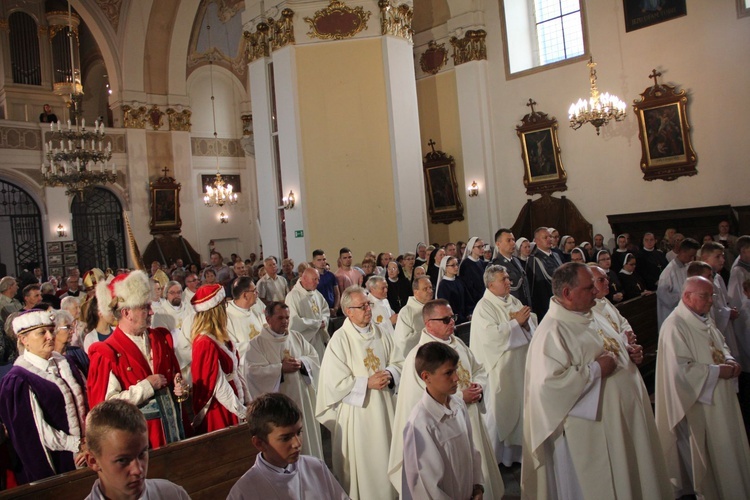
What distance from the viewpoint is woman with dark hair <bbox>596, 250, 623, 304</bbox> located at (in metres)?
A: 9.24

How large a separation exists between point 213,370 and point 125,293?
2.65ft

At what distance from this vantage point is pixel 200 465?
3805mm

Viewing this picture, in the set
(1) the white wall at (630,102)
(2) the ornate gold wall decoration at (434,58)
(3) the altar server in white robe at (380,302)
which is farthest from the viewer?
(2) the ornate gold wall decoration at (434,58)

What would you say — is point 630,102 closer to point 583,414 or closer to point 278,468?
point 583,414

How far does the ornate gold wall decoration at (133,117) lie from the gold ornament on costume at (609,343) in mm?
20276

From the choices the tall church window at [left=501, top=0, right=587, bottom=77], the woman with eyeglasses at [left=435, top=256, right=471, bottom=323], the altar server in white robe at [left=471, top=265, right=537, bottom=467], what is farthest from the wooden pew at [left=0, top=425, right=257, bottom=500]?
the tall church window at [left=501, top=0, right=587, bottom=77]

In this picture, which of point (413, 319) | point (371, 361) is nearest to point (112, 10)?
point (413, 319)

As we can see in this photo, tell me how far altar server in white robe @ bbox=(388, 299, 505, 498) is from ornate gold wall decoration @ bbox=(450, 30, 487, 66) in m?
14.4

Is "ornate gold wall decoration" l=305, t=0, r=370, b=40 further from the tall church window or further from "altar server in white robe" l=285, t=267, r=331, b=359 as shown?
"altar server in white robe" l=285, t=267, r=331, b=359

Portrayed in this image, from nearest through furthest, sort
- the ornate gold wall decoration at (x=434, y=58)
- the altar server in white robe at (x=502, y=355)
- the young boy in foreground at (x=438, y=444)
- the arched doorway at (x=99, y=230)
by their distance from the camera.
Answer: the young boy in foreground at (x=438, y=444), the altar server in white robe at (x=502, y=355), the ornate gold wall decoration at (x=434, y=58), the arched doorway at (x=99, y=230)

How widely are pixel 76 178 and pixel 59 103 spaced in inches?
358

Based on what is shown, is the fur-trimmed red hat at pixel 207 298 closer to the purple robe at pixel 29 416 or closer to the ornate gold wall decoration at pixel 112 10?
the purple robe at pixel 29 416

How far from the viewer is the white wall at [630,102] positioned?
13.5 meters

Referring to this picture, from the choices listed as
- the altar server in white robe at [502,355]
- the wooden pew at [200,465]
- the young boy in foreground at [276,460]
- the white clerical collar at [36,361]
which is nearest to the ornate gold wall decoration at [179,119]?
the altar server in white robe at [502,355]
